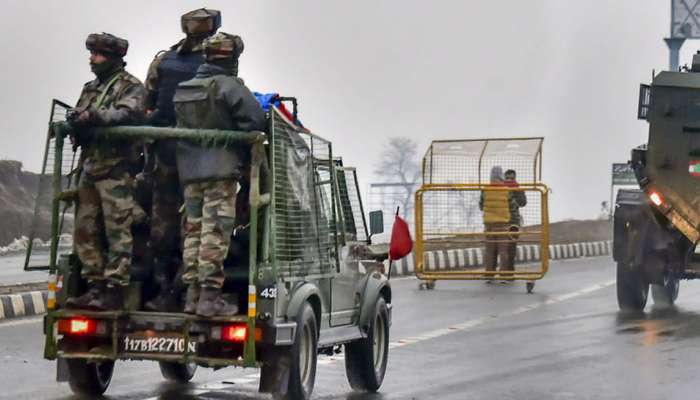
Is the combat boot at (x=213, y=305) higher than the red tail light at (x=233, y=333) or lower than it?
higher

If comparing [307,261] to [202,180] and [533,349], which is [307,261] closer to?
[202,180]

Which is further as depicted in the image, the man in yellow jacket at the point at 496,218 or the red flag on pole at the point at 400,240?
the man in yellow jacket at the point at 496,218

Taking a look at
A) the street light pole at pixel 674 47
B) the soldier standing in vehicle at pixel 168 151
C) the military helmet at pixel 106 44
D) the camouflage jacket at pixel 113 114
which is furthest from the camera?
the street light pole at pixel 674 47

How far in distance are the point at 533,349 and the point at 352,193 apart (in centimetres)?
345

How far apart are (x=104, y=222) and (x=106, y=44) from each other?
3.79 feet

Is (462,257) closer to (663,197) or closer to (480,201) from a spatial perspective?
(480,201)

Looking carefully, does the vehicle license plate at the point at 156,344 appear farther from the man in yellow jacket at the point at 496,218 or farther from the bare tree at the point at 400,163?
the bare tree at the point at 400,163

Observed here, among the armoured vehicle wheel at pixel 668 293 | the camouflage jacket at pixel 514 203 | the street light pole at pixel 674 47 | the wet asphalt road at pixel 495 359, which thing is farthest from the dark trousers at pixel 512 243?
the street light pole at pixel 674 47

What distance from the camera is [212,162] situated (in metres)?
9.73

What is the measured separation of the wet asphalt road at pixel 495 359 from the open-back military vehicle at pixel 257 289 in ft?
2.79

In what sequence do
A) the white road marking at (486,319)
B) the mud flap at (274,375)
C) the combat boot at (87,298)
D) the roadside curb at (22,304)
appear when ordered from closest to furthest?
the mud flap at (274,375) → the combat boot at (87,298) → the white road marking at (486,319) → the roadside curb at (22,304)

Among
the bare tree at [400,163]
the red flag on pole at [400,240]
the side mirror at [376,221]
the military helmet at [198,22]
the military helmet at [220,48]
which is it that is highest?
the bare tree at [400,163]

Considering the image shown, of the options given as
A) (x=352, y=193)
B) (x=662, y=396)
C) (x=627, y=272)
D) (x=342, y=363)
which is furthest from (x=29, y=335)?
(x=627, y=272)

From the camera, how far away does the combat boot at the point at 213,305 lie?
31.0 ft
